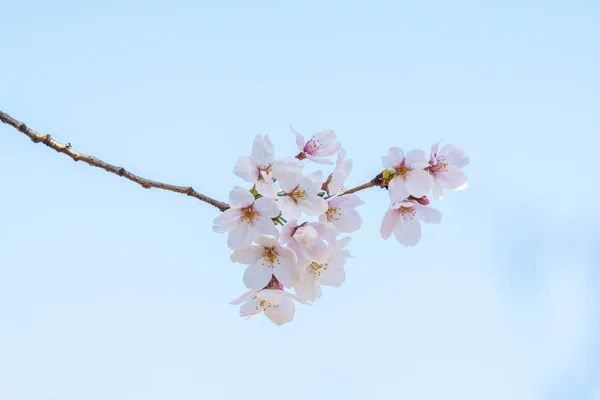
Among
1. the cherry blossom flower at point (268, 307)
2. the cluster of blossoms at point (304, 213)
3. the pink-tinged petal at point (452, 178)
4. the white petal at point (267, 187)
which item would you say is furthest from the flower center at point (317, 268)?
the pink-tinged petal at point (452, 178)

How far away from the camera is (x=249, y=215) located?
1919 millimetres

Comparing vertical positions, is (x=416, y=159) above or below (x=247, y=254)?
above

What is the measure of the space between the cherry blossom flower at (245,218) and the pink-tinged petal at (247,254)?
25 millimetres

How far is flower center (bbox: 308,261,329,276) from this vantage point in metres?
2.05

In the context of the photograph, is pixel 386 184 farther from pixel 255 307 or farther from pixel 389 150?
pixel 255 307

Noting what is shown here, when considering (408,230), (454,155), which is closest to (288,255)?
(408,230)

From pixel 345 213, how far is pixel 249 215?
1.06 feet

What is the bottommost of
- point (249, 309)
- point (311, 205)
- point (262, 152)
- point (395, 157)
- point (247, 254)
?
point (249, 309)

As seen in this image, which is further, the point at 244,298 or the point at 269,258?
the point at 244,298

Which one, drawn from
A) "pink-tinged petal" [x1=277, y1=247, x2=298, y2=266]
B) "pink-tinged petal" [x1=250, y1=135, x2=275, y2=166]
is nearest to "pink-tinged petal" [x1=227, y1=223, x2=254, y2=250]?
"pink-tinged petal" [x1=277, y1=247, x2=298, y2=266]

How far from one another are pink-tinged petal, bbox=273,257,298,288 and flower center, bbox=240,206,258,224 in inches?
6.0

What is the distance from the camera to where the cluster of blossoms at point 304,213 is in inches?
74.3

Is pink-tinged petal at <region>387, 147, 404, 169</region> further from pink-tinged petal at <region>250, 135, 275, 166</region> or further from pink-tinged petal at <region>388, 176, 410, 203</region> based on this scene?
pink-tinged petal at <region>250, 135, 275, 166</region>

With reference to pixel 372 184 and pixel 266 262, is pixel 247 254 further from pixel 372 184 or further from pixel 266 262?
pixel 372 184
